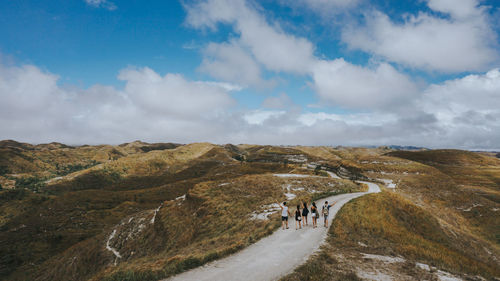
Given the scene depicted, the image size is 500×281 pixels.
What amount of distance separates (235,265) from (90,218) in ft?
284

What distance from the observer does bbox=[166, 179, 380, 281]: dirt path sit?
11.0 meters

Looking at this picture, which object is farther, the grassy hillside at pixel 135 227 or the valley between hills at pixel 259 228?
the grassy hillside at pixel 135 227

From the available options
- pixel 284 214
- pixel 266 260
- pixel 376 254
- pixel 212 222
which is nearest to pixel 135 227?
pixel 212 222

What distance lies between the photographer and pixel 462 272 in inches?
485

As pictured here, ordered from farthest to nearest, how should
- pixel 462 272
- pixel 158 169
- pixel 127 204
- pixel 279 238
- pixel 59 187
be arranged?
pixel 158 169
pixel 59 187
pixel 127 204
pixel 279 238
pixel 462 272

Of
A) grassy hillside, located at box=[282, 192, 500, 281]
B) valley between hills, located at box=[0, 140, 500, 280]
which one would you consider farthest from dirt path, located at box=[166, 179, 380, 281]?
grassy hillside, located at box=[282, 192, 500, 281]

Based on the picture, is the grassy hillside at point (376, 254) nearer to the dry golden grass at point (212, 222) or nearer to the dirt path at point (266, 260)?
the dirt path at point (266, 260)

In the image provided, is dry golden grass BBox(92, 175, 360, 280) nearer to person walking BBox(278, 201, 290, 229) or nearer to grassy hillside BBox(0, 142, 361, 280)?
grassy hillside BBox(0, 142, 361, 280)

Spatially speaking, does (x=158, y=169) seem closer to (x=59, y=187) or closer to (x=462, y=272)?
(x=59, y=187)

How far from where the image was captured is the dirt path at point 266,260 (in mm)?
10961

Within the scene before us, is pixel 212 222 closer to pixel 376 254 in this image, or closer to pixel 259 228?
pixel 259 228

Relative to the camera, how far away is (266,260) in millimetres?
12680

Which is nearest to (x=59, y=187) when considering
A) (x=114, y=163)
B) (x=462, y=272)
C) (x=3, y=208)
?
(x=114, y=163)

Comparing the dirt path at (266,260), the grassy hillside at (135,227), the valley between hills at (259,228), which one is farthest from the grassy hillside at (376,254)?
the grassy hillside at (135,227)
